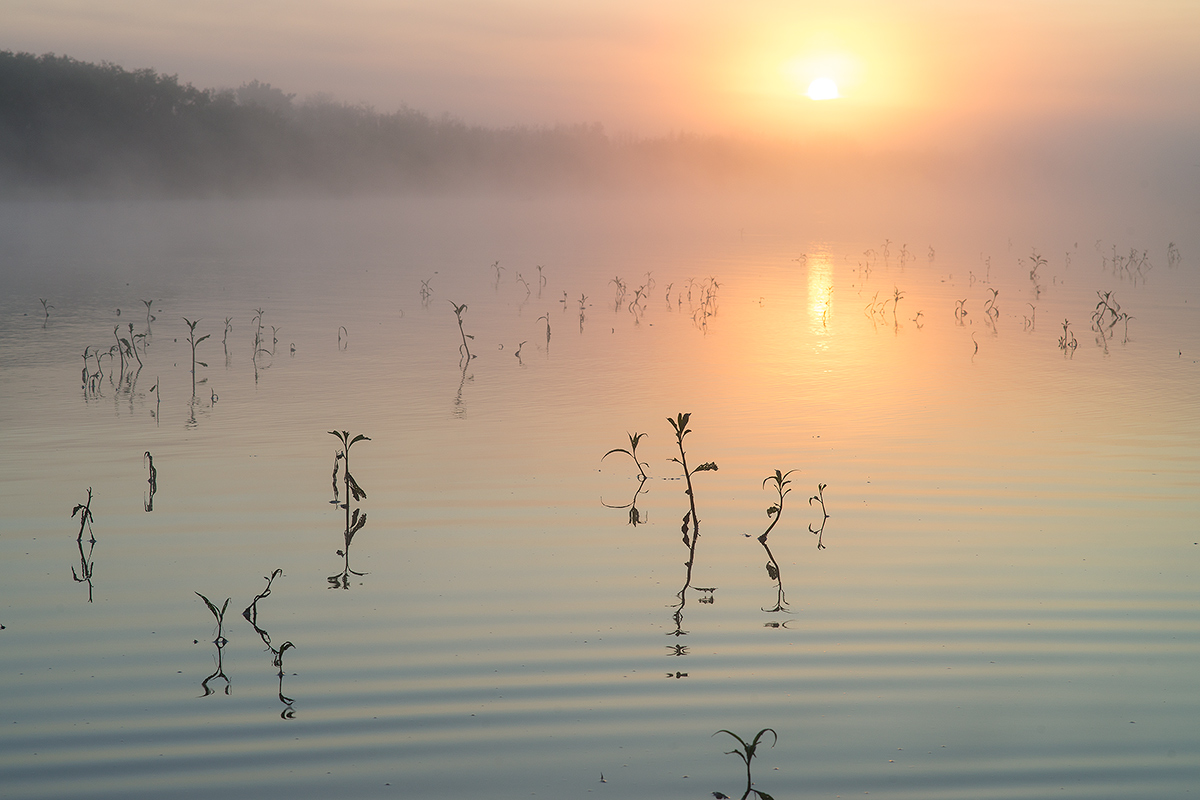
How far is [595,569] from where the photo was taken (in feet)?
20.6

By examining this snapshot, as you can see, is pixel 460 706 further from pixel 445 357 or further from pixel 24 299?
pixel 24 299

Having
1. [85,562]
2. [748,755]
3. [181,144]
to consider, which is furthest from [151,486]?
[181,144]

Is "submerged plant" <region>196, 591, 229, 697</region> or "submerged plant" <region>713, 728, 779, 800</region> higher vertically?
"submerged plant" <region>196, 591, 229, 697</region>

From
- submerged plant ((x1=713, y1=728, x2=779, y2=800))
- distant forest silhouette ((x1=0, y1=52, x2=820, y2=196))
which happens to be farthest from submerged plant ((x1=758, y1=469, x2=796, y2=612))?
distant forest silhouette ((x1=0, y1=52, x2=820, y2=196))

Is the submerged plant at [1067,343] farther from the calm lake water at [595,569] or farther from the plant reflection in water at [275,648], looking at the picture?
the plant reflection in water at [275,648]

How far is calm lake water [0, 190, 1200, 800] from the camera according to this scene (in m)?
4.25

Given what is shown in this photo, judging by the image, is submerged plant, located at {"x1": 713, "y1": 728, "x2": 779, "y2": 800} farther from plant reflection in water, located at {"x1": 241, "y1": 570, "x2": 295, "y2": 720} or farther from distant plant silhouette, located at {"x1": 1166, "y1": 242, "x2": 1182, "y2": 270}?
distant plant silhouette, located at {"x1": 1166, "y1": 242, "x2": 1182, "y2": 270}

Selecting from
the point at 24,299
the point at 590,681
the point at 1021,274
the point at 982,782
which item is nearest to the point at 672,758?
the point at 590,681

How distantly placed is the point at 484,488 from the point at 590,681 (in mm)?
3260

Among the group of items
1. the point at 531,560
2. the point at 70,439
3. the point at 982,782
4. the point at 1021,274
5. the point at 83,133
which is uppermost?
the point at 83,133

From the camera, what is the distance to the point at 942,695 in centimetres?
473

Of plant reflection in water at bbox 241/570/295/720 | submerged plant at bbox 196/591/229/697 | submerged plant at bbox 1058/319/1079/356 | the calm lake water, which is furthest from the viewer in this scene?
submerged plant at bbox 1058/319/1079/356

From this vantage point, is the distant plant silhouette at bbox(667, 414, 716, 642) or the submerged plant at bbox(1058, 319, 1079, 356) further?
the submerged plant at bbox(1058, 319, 1079, 356)

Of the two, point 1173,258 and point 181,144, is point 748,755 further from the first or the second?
point 181,144
